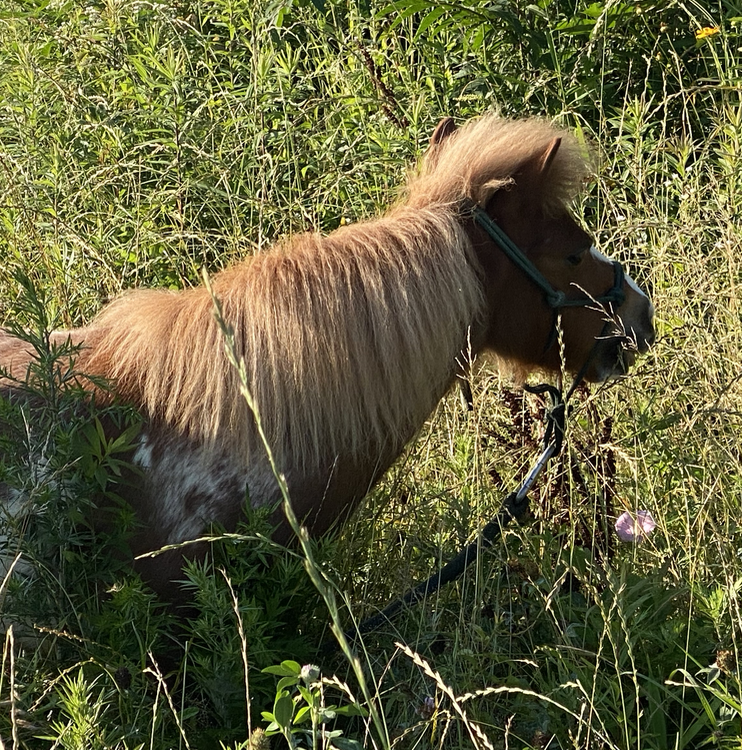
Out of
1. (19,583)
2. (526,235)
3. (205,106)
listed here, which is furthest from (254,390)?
(205,106)

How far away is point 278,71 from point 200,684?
10.7ft

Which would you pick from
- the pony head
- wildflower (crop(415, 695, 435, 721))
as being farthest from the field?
the pony head

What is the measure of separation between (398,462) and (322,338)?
1.03 metres

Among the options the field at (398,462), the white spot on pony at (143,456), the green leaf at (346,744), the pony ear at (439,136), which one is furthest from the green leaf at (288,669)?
the pony ear at (439,136)

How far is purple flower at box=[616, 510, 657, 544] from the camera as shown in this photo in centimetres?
283

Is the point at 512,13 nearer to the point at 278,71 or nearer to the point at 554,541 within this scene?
the point at 278,71

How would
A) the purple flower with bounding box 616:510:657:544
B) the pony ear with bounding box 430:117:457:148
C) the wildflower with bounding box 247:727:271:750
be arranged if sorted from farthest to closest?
the pony ear with bounding box 430:117:457:148, the purple flower with bounding box 616:510:657:544, the wildflower with bounding box 247:727:271:750

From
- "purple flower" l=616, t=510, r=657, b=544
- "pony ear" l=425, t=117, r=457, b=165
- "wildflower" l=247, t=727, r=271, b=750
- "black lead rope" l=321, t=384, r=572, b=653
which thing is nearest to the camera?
"wildflower" l=247, t=727, r=271, b=750

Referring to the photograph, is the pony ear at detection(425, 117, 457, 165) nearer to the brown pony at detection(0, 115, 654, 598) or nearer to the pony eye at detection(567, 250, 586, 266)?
the brown pony at detection(0, 115, 654, 598)

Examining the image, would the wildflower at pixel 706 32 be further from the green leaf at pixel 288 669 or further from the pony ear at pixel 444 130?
the green leaf at pixel 288 669

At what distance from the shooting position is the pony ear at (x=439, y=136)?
295cm

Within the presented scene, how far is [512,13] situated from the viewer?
449 centimetres

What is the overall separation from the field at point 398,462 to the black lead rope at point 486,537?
0.19 ft

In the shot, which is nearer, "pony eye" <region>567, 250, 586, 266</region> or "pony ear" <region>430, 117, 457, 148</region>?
"pony eye" <region>567, 250, 586, 266</region>
